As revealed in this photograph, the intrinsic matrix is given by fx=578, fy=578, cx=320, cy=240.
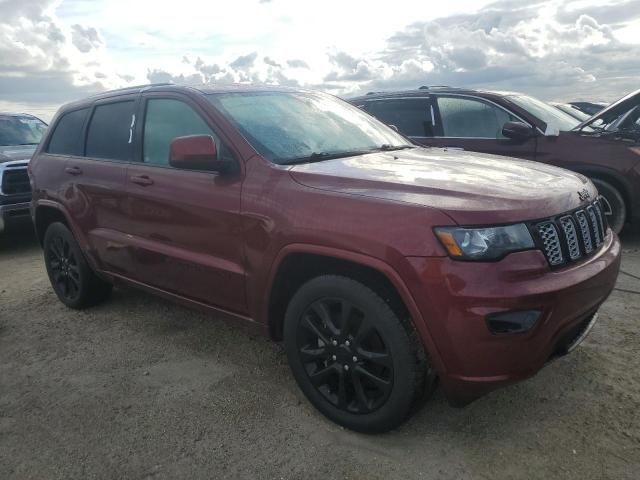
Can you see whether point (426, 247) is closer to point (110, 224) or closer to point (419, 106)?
point (110, 224)

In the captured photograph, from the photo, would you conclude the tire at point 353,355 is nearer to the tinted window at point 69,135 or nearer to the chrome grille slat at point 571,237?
the chrome grille slat at point 571,237

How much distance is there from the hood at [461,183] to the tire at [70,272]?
99.7 inches

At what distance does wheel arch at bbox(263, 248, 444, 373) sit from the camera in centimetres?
250

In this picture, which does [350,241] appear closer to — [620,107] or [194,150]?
[194,150]

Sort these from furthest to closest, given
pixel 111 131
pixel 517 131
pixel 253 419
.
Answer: pixel 517 131
pixel 111 131
pixel 253 419

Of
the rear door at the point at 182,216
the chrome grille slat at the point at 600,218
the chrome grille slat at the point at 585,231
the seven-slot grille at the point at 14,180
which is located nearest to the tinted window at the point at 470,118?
the chrome grille slat at the point at 600,218

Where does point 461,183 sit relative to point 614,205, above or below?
above

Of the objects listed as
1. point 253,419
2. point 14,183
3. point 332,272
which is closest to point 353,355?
point 332,272

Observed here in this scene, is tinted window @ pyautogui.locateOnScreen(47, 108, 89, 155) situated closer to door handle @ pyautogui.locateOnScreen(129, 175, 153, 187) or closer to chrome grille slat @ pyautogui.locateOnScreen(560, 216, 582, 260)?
door handle @ pyautogui.locateOnScreen(129, 175, 153, 187)

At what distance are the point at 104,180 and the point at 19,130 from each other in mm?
6016

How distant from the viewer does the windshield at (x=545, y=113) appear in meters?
6.59

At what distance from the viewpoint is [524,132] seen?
6.20 meters

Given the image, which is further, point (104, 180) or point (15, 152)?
point (15, 152)

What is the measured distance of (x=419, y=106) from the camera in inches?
280
